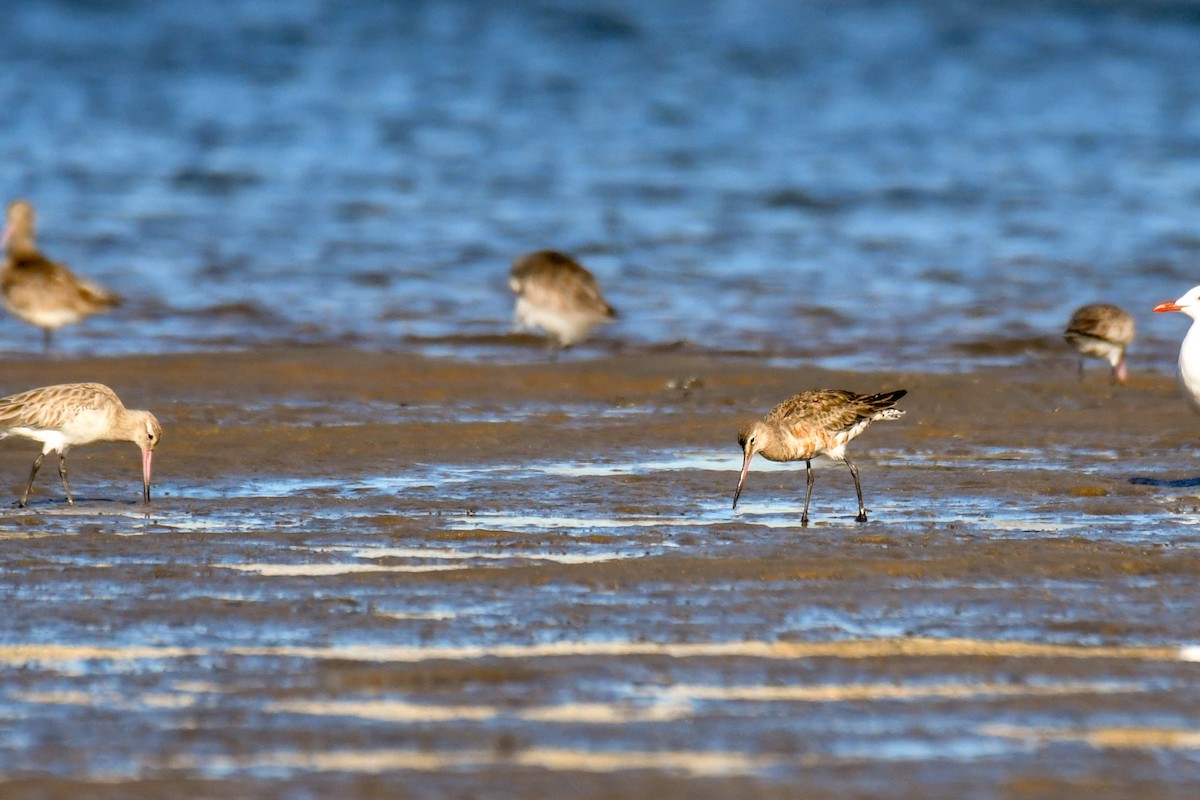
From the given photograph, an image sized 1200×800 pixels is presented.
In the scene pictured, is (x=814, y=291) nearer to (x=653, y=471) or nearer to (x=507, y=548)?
(x=653, y=471)

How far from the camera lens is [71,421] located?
30.0ft

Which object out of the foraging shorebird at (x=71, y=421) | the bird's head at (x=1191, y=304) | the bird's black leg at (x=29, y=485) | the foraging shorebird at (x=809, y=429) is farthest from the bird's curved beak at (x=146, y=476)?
the bird's head at (x=1191, y=304)

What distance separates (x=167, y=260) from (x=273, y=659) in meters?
14.0

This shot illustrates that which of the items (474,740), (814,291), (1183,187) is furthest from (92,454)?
(1183,187)

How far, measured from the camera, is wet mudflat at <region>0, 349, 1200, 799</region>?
4.99 m

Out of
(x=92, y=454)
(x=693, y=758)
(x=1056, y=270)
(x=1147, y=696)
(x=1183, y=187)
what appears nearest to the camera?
(x=693, y=758)

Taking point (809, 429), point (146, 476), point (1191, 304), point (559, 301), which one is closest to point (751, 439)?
point (809, 429)

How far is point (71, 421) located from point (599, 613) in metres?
3.72

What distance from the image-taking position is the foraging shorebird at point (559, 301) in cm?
1498

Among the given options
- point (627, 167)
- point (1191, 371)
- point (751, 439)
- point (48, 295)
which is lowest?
point (751, 439)

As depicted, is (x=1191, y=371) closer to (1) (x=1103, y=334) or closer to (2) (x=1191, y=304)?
(2) (x=1191, y=304)

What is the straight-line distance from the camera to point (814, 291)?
17.6 meters

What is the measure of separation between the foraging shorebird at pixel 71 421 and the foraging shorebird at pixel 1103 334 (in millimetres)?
6796

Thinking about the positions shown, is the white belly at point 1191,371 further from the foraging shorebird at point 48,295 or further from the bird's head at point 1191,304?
the foraging shorebird at point 48,295
